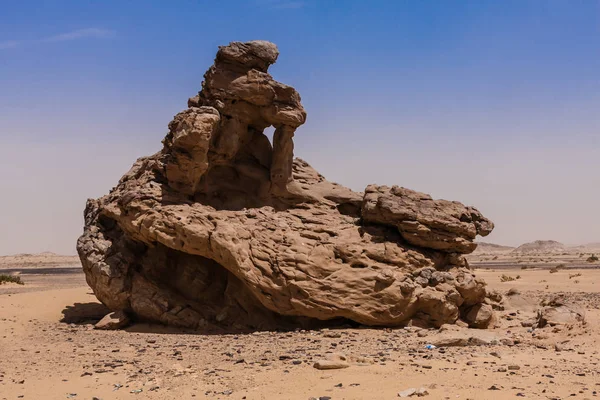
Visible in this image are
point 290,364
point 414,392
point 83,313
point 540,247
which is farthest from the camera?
point 540,247

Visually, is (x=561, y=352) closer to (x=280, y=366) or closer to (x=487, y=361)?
(x=487, y=361)

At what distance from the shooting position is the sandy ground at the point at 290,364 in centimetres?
859

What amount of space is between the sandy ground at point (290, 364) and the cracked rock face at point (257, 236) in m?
0.84

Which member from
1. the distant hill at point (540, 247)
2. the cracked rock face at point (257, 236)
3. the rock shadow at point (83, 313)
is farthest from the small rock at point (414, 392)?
the distant hill at point (540, 247)

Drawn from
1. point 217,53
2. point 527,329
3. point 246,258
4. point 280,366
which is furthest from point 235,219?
point 527,329

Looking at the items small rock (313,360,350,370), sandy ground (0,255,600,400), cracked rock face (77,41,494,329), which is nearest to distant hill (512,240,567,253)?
cracked rock face (77,41,494,329)

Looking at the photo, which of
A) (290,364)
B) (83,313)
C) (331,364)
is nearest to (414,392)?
(331,364)

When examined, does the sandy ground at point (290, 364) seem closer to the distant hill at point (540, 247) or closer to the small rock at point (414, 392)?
the small rock at point (414, 392)

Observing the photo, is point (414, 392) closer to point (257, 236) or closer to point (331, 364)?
point (331, 364)

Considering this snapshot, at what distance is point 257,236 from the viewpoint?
15.2 meters

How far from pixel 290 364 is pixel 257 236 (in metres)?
5.37

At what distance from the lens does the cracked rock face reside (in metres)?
14.5

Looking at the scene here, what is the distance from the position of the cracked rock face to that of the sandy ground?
0.84 meters

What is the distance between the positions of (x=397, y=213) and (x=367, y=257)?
1411 millimetres
